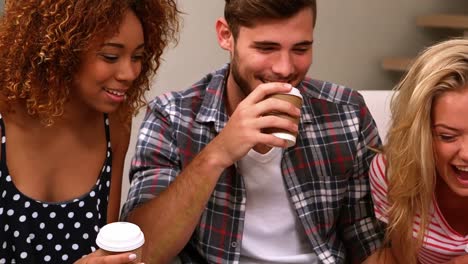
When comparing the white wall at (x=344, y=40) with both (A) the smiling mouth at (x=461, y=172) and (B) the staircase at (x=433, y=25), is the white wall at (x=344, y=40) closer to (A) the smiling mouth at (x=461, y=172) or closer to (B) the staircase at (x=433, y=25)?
(B) the staircase at (x=433, y=25)

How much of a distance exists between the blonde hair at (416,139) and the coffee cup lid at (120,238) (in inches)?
24.9

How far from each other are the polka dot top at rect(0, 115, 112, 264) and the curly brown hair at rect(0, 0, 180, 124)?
105 mm

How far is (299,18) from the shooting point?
147 centimetres

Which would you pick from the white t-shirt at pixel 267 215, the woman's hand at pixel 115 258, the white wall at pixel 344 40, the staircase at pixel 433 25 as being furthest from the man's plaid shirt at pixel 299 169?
the staircase at pixel 433 25

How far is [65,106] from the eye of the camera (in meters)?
1.41

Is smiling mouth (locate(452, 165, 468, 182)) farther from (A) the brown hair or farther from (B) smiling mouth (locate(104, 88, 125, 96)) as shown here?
(B) smiling mouth (locate(104, 88, 125, 96))

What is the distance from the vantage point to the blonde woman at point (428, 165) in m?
1.34

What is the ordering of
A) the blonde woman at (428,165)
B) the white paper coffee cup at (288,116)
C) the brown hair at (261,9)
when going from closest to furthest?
1. the white paper coffee cup at (288,116)
2. the blonde woman at (428,165)
3. the brown hair at (261,9)

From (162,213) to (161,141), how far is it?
0.58ft

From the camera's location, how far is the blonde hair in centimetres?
136

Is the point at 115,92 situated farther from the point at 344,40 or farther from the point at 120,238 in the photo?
the point at 344,40

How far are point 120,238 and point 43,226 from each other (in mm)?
435

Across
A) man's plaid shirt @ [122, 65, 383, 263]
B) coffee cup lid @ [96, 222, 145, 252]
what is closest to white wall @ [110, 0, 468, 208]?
man's plaid shirt @ [122, 65, 383, 263]

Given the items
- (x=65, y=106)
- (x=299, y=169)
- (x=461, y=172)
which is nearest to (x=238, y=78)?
(x=299, y=169)
